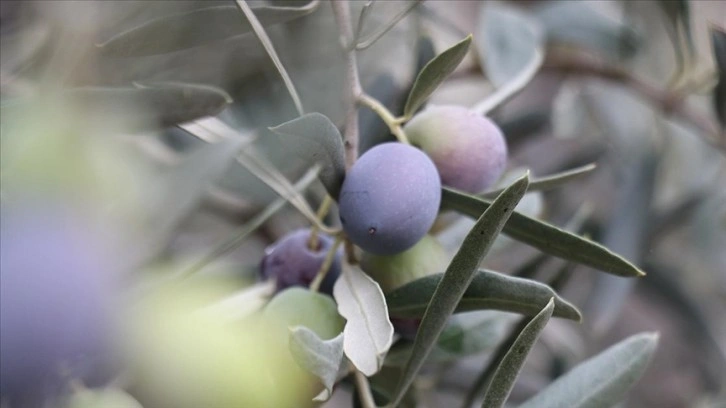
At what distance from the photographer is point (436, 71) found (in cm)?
54

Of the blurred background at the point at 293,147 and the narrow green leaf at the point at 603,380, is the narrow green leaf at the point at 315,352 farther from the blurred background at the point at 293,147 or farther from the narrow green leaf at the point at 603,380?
the narrow green leaf at the point at 603,380

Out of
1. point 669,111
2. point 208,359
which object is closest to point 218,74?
point 208,359

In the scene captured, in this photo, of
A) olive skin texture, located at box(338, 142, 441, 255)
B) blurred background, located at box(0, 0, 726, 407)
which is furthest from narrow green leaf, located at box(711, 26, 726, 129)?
olive skin texture, located at box(338, 142, 441, 255)

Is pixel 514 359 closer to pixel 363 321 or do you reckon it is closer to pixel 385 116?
pixel 363 321

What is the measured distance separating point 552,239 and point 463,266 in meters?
0.08

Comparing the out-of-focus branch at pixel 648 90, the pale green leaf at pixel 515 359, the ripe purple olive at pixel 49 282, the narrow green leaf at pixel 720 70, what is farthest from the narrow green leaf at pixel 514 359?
the out-of-focus branch at pixel 648 90

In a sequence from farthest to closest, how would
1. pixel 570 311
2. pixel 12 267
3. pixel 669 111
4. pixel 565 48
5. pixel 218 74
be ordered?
1. pixel 565 48
2. pixel 669 111
3. pixel 218 74
4. pixel 570 311
5. pixel 12 267

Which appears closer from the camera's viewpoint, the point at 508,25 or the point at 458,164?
the point at 458,164

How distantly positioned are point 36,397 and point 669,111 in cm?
96

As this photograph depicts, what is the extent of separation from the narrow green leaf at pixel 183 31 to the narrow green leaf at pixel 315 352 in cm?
22

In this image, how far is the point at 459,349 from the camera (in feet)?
2.13

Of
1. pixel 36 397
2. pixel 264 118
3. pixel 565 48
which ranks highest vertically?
pixel 36 397

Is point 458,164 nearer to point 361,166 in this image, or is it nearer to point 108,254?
point 361,166

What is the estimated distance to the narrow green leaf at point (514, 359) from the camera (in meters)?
0.44
